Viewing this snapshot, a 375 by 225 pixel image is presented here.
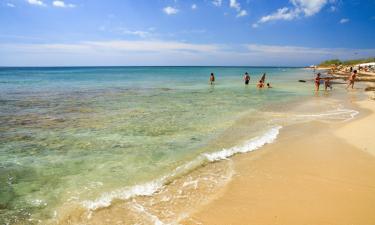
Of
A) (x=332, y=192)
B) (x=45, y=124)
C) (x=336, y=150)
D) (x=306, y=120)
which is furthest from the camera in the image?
(x=306, y=120)

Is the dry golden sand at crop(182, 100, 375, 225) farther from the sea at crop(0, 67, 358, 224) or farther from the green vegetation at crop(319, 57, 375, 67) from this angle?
the green vegetation at crop(319, 57, 375, 67)

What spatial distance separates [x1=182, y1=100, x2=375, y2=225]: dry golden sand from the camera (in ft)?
16.0

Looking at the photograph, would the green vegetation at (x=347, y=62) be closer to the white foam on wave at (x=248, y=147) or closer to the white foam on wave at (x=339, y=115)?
the white foam on wave at (x=339, y=115)

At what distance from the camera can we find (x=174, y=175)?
22.2 feet

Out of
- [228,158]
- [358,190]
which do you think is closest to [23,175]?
[228,158]

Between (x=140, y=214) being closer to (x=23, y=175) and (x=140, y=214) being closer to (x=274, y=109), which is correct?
(x=23, y=175)

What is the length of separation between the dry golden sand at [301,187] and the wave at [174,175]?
44 centimetres

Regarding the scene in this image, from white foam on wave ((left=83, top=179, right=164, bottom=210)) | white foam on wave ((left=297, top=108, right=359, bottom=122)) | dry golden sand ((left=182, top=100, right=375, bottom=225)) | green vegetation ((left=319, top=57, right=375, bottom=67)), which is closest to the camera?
dry golden sand ((left=182, top=100, right=375, bottom=225))

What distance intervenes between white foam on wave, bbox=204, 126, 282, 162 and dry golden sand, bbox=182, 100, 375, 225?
0.34 metres

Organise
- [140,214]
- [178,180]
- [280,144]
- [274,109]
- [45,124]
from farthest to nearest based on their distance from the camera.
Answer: [274,109] → [45,124] → [280,144] → [178,180] → [140,214]

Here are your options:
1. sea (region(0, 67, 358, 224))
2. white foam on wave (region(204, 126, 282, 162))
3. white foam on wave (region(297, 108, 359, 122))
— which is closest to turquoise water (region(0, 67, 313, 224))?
sea (region(0, 67, 358, 224))

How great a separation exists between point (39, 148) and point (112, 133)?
8.49 ft

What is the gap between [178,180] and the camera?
6.51 metres

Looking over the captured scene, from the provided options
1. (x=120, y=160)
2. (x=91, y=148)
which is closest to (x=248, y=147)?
(x=120, y=160)
